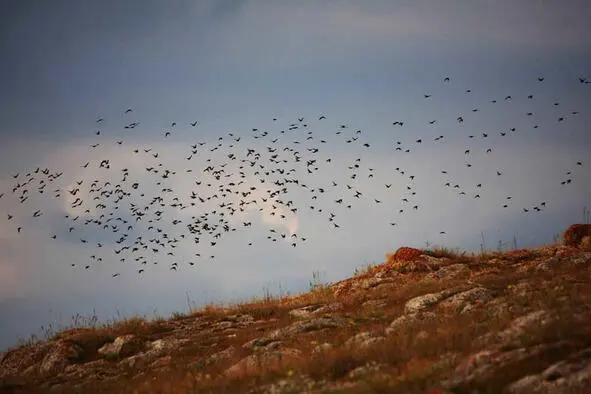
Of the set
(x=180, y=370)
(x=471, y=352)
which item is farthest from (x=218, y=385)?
(x=471, y=352)

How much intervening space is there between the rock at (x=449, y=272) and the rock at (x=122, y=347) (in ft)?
52.2

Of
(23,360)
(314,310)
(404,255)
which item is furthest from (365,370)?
(404,255)

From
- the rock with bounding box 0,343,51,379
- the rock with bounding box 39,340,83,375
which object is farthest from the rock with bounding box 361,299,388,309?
the rock with bounding box 0,343,51,379

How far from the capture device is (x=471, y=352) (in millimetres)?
13766

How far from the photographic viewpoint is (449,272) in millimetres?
34406

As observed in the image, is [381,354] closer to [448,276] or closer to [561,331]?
[561,331]

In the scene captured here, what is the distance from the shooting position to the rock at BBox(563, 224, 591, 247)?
123 ft

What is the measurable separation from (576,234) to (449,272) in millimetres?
9408

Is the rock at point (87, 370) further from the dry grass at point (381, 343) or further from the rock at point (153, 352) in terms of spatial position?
the dry grass at point (381, 343)

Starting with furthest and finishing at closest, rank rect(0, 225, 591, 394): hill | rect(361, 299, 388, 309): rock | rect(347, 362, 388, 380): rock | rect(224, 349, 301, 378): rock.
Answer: rect(361, 299, 388, 309): rock < rect(224, 349, 301, 378): rock < rect(347, 362, 388, 380): rock < rect(0, 225, 591, 394): hill

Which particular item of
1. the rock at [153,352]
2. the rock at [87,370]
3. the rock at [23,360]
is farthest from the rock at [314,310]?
the rock at [23,360]

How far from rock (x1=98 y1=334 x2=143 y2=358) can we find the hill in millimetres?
64

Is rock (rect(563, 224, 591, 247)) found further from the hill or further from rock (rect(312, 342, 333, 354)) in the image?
rock (rect(312, 342, 333, 354))

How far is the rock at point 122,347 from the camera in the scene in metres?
26.4
